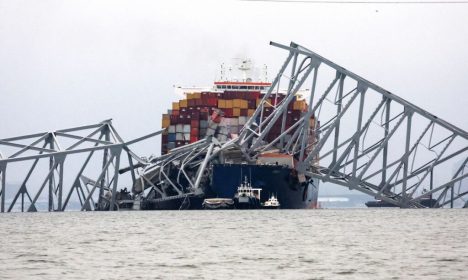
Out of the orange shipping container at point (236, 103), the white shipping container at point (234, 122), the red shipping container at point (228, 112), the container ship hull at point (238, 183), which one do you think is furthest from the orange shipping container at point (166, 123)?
the container ship hull at point (238, 183)

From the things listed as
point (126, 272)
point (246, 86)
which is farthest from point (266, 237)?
point (246, 86)

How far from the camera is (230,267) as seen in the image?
38594mm

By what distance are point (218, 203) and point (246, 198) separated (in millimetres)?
2229

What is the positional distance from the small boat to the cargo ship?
1291mm

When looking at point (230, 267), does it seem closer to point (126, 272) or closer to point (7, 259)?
point (126, 272)

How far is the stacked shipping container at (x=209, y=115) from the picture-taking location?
11100cm

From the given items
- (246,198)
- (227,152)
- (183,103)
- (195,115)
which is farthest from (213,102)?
(246,198)

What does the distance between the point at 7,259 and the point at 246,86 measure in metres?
81.7

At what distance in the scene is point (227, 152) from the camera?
99938 millimetres

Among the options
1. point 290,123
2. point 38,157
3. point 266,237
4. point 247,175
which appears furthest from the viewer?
point 290,123

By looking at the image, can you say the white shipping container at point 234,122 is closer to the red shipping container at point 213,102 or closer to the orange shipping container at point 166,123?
the red shipping container at point 213,102

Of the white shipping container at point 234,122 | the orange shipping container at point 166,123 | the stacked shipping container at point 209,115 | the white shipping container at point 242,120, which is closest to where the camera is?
the stacked shipping container at point 209,115

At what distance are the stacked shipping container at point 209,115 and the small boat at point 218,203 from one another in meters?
14.7

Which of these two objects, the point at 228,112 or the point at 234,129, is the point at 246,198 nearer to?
the point at 234,129
